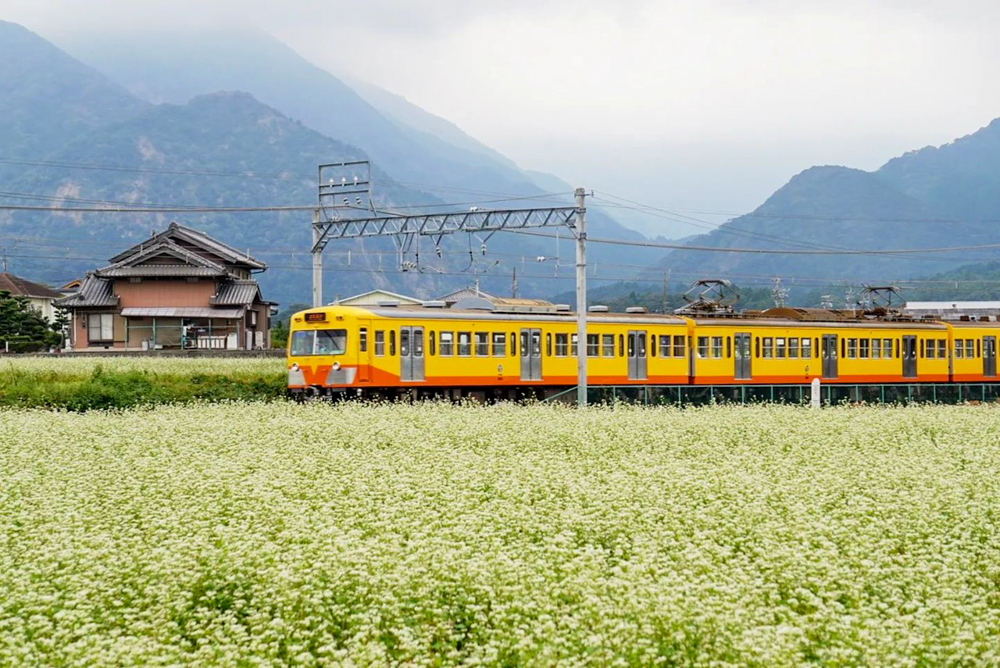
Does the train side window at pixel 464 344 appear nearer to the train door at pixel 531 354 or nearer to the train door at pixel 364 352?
the train door at pixel 531 354

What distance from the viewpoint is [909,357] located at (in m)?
35.0

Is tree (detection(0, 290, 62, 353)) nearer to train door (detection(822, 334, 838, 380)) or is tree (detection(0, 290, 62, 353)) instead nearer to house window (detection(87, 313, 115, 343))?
house window (detection(87, 313, 115, 343))

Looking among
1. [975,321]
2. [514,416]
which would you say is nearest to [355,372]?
[514,416]

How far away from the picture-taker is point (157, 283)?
52125 mm

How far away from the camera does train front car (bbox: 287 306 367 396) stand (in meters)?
24.5

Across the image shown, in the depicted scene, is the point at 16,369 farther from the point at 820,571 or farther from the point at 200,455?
the point at 820,571

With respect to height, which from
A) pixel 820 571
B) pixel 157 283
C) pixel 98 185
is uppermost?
pixel 98 185

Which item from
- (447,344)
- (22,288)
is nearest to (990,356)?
(447,344)

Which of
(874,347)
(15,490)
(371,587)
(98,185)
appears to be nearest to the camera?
(371,587)

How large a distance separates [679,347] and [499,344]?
624 centimetres

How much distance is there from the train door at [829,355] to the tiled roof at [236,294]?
27.5 meters

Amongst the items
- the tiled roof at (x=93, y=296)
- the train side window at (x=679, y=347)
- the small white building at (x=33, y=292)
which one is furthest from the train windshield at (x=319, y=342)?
the small white building at (x=33, y=292)

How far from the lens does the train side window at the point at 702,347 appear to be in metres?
31.3

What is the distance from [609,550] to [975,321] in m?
35.3
